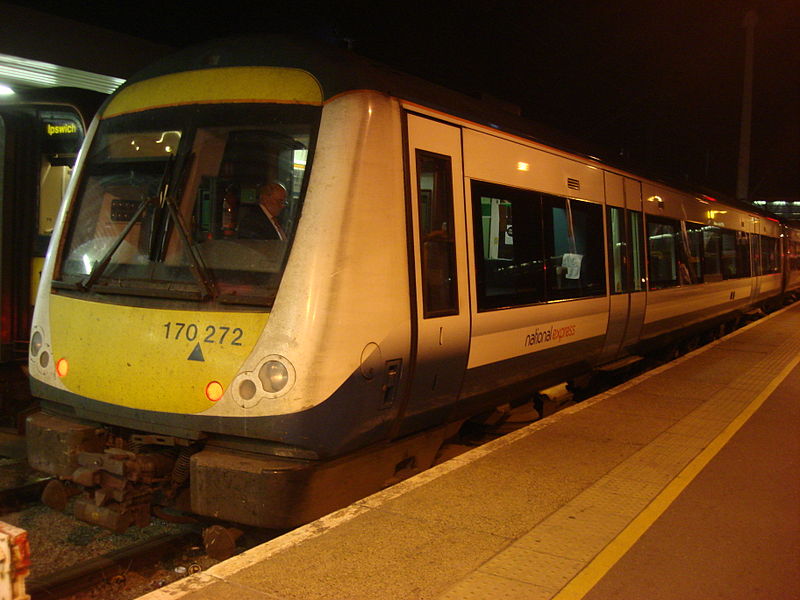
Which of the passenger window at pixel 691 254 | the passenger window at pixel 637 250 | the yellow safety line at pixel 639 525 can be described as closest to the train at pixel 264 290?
the yellow safety line at pixel 639 525

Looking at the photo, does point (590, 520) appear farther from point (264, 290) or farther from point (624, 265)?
point (624, 265)

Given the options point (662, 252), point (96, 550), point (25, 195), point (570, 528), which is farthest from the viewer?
point (662, 252)

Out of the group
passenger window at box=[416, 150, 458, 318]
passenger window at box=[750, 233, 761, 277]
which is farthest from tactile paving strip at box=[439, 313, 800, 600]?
passenger window at box=[750, 233, 761, 277]

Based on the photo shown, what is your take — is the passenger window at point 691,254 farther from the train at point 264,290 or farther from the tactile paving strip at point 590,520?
the train at point 264,290

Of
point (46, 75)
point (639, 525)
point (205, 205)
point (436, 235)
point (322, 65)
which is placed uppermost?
point (46, 75)

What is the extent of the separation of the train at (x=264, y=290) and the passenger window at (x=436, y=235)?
14 mm

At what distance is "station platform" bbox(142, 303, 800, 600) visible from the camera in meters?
3.50

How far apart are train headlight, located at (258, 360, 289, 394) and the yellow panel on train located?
141 mm

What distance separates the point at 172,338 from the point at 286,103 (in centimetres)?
153

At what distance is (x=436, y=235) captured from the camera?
16.3 feet

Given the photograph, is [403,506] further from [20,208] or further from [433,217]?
[20,208]

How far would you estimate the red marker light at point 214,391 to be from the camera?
4.10 meters

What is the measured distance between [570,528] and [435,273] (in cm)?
177

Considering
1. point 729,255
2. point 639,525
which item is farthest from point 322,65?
point 729,255
